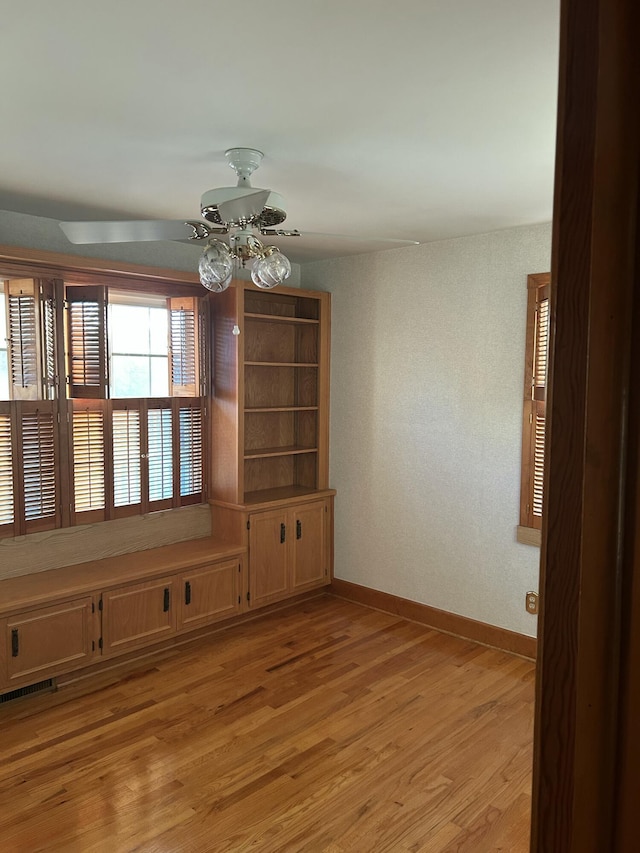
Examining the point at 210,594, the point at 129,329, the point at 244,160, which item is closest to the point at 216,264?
the point at 244,160

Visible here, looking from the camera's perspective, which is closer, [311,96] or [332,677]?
[311,96]

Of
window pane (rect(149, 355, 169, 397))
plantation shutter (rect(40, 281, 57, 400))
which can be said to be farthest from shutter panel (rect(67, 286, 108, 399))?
window pane (rect(149, 355, 169, 397))

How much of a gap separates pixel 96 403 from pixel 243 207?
216 centimetres

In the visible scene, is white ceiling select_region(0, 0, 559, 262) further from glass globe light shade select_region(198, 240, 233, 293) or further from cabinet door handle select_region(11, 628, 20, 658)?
cabinet door handle select_region(11, 628, 20, 658)

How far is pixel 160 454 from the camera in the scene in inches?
169

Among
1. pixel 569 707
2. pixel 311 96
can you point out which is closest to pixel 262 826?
pixel 569 707

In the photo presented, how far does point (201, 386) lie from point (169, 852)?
2763 mm

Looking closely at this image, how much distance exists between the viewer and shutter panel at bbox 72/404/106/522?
386 centimetres

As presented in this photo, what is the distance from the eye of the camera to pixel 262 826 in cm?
248

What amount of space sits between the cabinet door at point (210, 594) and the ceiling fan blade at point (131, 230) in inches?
90.0

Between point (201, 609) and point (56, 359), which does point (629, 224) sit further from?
point (201, 609)

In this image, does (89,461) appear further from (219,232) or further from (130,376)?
(219,232)

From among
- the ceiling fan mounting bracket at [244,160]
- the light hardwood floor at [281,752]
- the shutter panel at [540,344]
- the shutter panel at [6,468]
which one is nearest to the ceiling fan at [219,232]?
the ceiling fan mounting bracket at [244,160]

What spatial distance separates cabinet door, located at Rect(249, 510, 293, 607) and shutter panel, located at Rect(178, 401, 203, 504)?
0.48m
